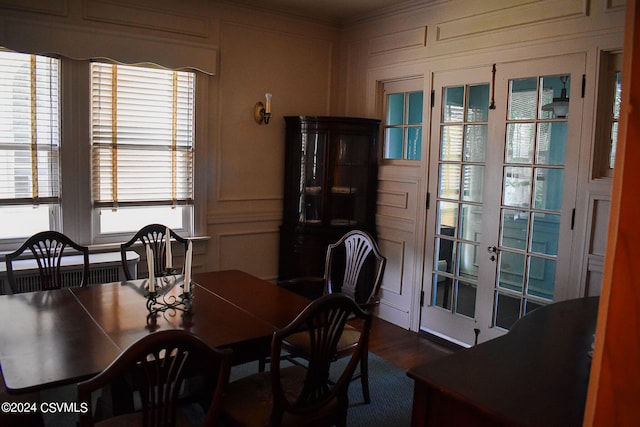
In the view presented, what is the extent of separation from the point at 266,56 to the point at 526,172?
98.1 inches

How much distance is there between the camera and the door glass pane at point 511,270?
359 cm

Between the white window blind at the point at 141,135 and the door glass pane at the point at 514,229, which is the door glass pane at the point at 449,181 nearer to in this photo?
the door glass pane at the point at 514,229

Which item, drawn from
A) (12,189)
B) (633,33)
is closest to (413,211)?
(12,189)

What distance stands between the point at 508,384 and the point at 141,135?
137 inches

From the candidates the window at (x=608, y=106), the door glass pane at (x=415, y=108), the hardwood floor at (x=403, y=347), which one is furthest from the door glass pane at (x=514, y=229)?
the door glass pane at (x=415, y=108)

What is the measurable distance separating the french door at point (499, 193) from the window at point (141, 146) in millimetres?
2100

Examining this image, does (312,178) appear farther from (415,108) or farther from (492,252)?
(492,252)

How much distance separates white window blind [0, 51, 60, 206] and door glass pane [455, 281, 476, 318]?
125 inches

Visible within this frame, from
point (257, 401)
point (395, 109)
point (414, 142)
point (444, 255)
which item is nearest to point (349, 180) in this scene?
point (414, 142)

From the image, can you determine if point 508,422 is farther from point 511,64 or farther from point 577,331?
point 511,64

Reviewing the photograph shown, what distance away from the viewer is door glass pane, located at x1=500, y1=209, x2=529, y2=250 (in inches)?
140

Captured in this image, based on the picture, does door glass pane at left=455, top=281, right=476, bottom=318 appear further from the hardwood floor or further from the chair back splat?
the chair back splat

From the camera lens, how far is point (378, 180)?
4.70 m

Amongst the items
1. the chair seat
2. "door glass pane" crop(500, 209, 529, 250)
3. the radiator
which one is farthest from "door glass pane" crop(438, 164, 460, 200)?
the radiator
